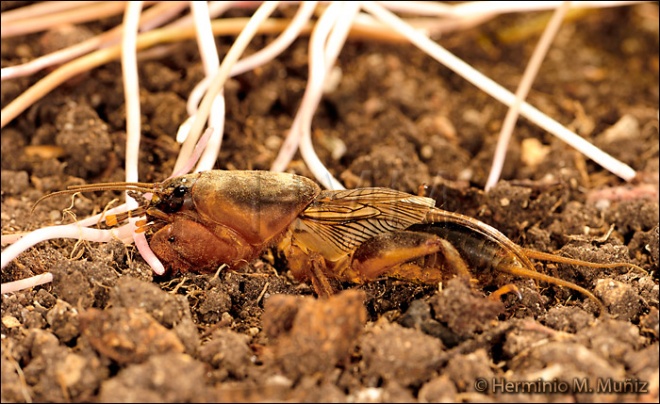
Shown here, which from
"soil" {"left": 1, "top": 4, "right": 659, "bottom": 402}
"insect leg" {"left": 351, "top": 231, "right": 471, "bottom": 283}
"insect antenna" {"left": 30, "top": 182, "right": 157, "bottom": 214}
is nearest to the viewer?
"soil" {"left": 1, "top": 4, "right": 659, "bottom": 402}

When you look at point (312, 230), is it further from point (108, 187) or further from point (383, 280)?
point (108, 187)

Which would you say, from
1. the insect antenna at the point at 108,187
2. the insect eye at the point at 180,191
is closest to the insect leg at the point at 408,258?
the insect eye at the point at 180,191

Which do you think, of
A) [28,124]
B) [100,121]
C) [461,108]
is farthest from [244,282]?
[461,108]

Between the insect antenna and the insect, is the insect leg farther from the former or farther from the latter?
the insect antenna

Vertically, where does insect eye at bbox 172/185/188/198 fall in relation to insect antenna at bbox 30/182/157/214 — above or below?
above

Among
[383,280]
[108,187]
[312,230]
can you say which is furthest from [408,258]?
[108,187]

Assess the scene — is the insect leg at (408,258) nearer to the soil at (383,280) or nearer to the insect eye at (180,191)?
the soil at (383,280)

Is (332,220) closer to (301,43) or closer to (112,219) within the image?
(112,219)

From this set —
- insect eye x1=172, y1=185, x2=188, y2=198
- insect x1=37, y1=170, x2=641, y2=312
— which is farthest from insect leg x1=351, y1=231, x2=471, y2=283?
insect eye x1=172, y1=185, x2=188, y2=198

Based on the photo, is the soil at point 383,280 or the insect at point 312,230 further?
the insect at point 312,230
